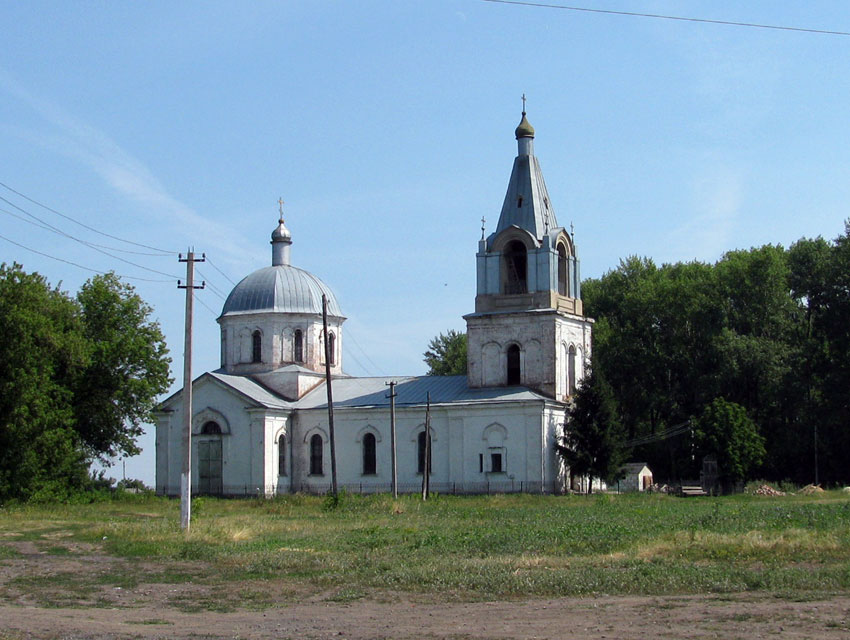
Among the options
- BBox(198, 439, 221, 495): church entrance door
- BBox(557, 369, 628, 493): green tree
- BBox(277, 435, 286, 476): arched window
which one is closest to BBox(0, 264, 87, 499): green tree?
BBox(198, 439, 221, 495): church entrance door

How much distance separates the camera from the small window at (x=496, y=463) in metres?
47.5

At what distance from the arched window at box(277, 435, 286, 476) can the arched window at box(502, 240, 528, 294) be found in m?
11.9

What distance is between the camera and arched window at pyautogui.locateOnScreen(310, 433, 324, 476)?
52.1m

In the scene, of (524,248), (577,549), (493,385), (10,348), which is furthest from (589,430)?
(577,549)

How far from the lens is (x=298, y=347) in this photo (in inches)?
2157

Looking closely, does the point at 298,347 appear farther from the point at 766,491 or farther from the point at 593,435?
the point at 766,491

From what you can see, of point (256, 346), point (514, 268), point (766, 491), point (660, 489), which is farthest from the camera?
point (256, 346)

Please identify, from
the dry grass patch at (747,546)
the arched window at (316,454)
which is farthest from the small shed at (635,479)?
the dry grass patch at (747,546)

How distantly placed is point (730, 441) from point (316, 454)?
18.3m

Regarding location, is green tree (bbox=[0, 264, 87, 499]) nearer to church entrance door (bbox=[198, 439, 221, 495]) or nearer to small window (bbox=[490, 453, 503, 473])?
church entrance door (bbox=[198, 439, 221, 495])

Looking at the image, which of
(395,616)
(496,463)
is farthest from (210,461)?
(395,616)

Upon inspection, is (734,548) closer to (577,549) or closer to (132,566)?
(577,549)

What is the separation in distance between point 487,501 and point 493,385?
8.20m

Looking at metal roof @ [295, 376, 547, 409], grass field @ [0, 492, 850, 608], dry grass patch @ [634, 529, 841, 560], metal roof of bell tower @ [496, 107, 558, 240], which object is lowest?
grass field @ [0, 492, 850, 608]
